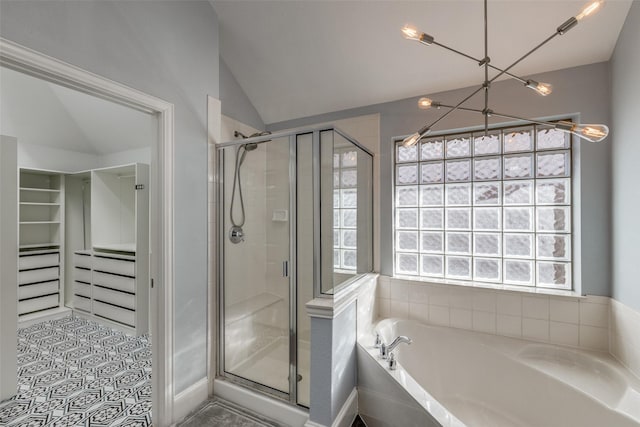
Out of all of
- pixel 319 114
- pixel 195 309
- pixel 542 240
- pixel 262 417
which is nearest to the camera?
pixel 262 417

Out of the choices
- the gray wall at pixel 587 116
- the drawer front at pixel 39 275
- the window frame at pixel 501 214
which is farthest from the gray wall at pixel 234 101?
the drawer front at pixel 39 275

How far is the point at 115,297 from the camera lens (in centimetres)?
315

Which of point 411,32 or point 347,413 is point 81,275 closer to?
point 347,413

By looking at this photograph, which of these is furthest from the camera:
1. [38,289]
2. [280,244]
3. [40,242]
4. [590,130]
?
[40,242]

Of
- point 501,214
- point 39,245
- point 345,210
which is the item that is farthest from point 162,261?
point 39,245

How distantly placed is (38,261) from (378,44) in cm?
457

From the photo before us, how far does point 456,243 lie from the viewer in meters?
2.38

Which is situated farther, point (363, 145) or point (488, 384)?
point (363, 145)

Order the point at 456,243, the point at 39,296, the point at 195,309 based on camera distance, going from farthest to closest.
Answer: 1. the point at 39,296
2. the point at 456,243
3. the point at 195,309

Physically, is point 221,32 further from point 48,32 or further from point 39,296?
point 39,296

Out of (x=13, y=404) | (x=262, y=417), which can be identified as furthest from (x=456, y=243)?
(x=13, y=404)

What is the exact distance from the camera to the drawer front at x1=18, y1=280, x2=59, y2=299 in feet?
10.7

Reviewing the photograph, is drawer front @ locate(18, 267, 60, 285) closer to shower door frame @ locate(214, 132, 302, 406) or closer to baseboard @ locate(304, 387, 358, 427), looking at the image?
shower door frame @ locate(214, 132, 302, 406)

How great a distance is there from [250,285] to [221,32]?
6.68 ft
